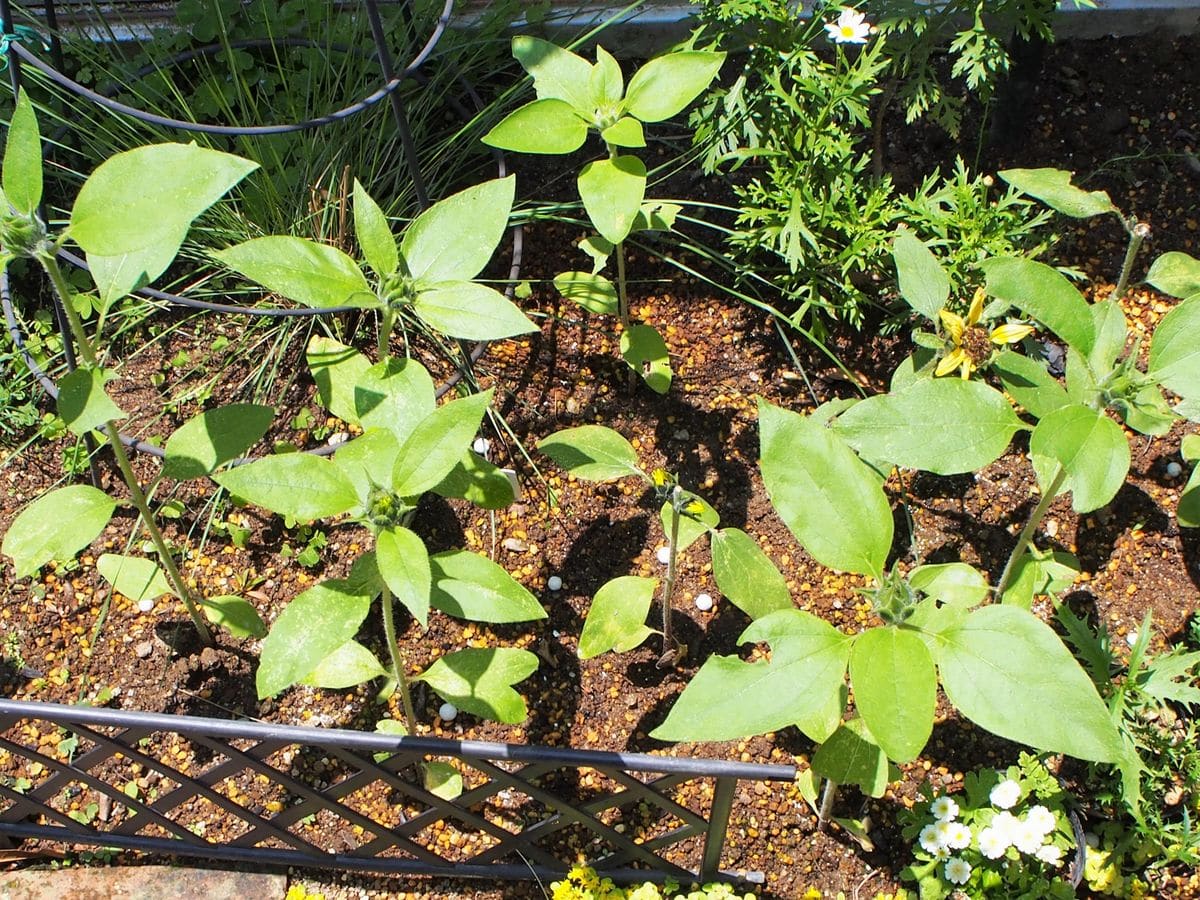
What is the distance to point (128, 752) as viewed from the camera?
1.82 meters

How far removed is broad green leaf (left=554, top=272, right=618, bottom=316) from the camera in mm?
2439

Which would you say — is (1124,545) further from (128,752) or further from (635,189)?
(128,752)

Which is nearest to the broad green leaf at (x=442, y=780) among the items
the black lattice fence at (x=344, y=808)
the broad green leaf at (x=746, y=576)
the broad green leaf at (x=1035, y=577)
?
the black lattice fence at (x=344, y=808)

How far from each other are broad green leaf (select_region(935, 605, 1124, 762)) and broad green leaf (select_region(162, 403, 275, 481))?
1100 millimetres

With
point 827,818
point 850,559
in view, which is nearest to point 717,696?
point 850,559

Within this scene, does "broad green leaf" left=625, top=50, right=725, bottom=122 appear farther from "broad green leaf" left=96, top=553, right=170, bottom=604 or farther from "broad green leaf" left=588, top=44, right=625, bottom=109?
"broad green leaf" left=96, top=553, right=170, bottom=604

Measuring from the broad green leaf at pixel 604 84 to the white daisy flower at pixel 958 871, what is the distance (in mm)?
1506

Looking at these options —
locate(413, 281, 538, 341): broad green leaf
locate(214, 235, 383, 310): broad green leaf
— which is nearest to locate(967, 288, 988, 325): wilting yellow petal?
locate(413, 281, 538, 341): broad green leaf

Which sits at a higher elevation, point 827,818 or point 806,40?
point 806,40

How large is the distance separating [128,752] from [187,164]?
3.38 feet

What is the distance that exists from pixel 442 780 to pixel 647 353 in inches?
39.0

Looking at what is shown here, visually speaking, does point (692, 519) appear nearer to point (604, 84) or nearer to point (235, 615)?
point (604, 84)

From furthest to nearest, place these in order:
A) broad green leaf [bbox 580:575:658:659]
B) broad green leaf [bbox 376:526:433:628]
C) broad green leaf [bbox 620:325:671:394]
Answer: broad green leaf [bbox 620:325:671:394]
broad green leaf [bbox 580:575:658:659]
broad green leaf [bbox 376:526:433:628]

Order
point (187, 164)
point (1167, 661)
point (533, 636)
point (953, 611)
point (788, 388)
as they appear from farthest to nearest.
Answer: point (788, 388) < point (533, 636) < point (1167, 661) < point (953, 611) < point (187, 164)
